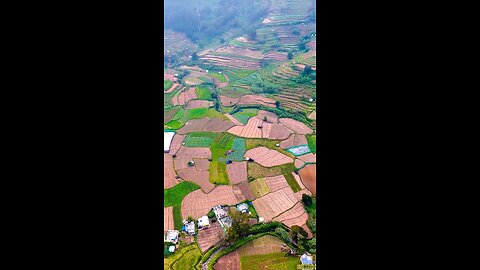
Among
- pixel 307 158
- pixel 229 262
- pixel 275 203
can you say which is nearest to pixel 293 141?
pixel 307 158

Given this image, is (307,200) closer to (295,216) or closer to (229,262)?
(295,216)

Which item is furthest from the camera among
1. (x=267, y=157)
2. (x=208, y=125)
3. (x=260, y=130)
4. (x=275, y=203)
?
(x=208, y=125)

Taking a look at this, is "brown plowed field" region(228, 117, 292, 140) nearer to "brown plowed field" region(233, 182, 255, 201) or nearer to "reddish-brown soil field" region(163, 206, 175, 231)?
"brown plowed field" region(233, 182, 255, 201)

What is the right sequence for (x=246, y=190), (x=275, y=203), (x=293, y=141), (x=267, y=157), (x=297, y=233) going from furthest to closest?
(x=267, y=157) < (x=293, y=141) < (x=246, y=190) < (x=275, y=203) < (x=297, y=233)

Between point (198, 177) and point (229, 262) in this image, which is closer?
point (229, 262)

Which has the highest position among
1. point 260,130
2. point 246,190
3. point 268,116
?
point 268,116

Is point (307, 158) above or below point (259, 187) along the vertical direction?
above
